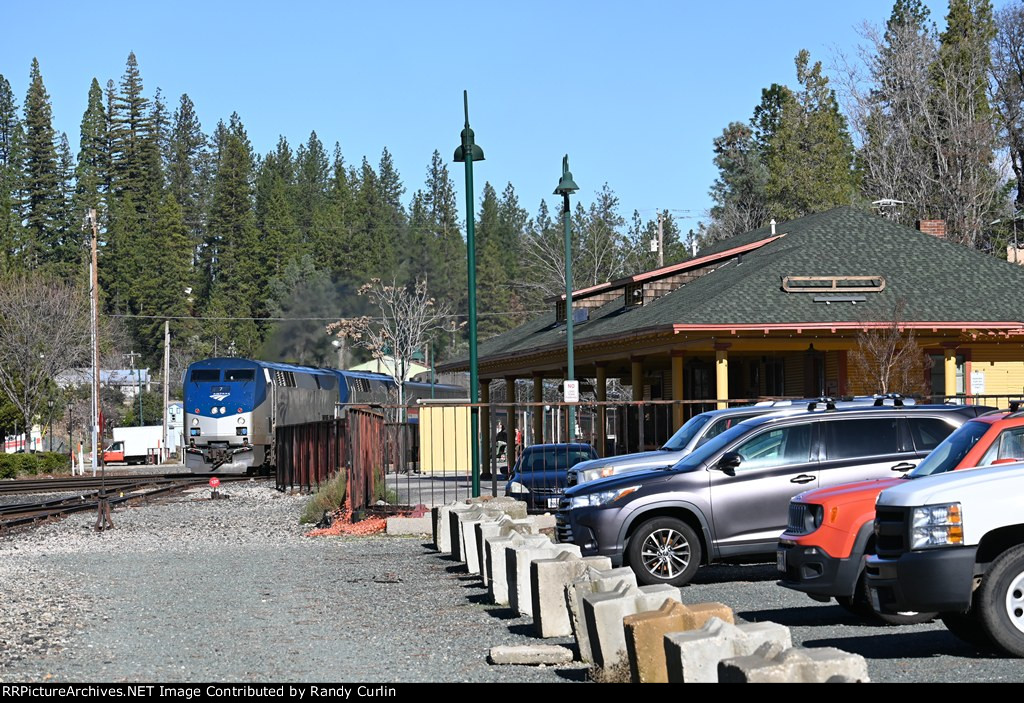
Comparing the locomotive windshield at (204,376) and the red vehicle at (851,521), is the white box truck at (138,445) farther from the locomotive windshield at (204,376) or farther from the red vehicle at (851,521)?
the red vehicle at (851,521)

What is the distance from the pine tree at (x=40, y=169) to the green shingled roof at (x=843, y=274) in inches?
4004

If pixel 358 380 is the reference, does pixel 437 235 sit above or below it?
above

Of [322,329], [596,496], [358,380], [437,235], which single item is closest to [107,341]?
[322,329]

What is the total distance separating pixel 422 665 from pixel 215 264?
12728 centimetres

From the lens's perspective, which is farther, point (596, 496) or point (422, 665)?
point (596, 496)

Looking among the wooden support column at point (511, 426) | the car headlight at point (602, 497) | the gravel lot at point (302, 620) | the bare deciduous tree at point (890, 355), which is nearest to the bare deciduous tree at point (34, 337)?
the wooden support column at point (511, 426)

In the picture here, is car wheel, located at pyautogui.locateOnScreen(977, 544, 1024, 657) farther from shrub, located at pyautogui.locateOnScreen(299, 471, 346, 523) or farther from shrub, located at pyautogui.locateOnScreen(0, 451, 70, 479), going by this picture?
shrub, located at pyautogui.locateOnScreen(0, 451, 70, 479)

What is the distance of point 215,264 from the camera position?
13425 centimetres

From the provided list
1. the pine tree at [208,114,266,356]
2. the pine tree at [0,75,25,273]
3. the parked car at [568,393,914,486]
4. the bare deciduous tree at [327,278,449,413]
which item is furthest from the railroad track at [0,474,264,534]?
the pine tree at [208,114,266,356]

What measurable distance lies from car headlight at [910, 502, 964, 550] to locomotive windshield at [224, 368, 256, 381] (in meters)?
37.3

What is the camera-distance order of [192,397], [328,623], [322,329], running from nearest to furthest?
[328,623] < [192,397] < [322,329]

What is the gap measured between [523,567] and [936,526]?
389 cm

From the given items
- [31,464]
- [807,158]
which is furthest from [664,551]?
[807,158]
